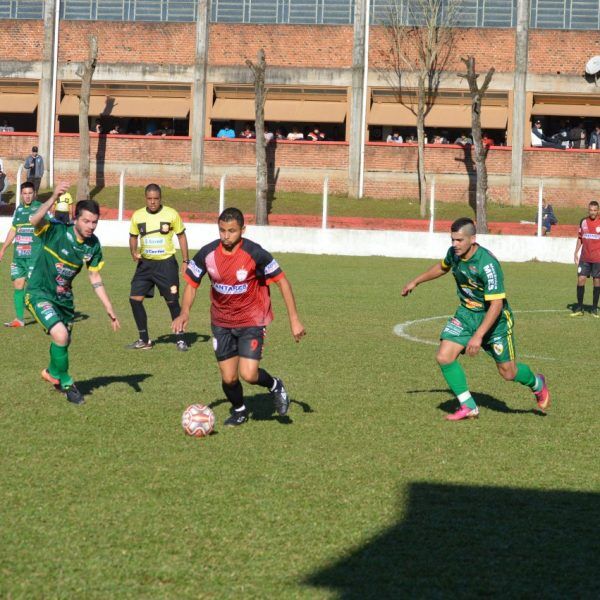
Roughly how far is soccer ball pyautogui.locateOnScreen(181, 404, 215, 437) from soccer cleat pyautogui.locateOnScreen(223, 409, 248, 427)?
507mm

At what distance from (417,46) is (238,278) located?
1499 inches

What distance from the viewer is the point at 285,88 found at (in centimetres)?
4556

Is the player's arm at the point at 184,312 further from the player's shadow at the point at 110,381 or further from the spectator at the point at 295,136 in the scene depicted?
the spectator at the point at 295,136

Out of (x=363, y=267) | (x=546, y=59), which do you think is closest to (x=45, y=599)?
(x=363, y=267)

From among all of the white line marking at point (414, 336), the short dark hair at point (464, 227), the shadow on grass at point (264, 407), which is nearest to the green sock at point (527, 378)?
the short dark hair at point (464, 227)

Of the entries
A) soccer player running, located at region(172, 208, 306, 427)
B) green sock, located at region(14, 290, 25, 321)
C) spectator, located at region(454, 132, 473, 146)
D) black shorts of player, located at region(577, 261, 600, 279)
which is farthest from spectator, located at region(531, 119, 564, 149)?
soccer player running, located at region(172, 208, 306, 427)

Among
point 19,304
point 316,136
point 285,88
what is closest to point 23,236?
point 19,304

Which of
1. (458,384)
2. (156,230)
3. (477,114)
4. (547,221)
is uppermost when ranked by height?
(477,114)

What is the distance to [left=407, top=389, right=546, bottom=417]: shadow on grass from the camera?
1059 cm

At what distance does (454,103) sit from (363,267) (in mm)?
18071

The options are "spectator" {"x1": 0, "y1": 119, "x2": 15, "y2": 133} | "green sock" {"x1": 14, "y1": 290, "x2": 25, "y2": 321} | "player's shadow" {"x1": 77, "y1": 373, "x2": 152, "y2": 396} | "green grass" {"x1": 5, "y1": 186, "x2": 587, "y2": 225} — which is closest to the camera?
"player's shadow" {"x1": 77, "y1": 373, "x2": 152, "y2": 396}

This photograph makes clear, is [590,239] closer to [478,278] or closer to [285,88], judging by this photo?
[478,278]

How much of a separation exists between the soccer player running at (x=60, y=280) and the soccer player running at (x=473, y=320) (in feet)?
10.2

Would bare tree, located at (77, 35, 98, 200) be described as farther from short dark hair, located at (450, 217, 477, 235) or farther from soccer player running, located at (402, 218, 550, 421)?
short dark hair, located at (450, 217, 477, 235)
